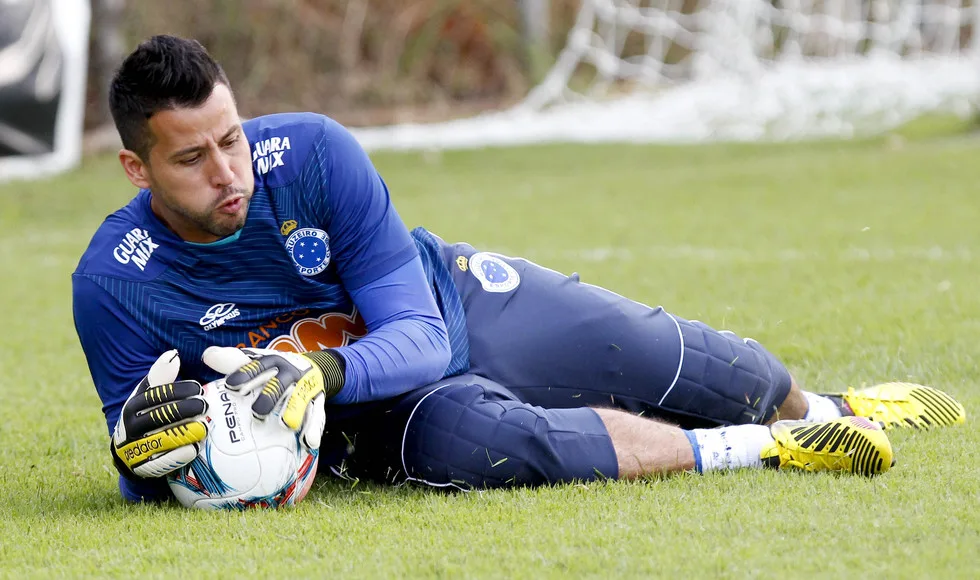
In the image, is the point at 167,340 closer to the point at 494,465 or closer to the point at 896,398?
the point at 494,465

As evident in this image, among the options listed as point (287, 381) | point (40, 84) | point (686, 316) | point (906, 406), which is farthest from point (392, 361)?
point (40, 84)

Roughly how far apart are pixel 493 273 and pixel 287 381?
103 cm

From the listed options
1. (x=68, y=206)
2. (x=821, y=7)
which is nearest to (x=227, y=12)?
(x=68, y=206)

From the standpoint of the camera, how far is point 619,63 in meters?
17.0

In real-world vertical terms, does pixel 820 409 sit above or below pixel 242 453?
below

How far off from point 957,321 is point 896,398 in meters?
1.67

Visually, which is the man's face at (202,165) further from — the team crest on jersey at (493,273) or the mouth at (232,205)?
the team crest on jersey at (493,273)

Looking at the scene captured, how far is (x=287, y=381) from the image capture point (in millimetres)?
3320

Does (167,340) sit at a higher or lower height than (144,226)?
lower

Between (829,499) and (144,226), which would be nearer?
(829,499)

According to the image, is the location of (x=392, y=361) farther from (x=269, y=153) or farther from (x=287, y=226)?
(x=269, y=153)

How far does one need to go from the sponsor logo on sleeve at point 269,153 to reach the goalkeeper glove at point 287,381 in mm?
590

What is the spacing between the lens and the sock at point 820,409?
13.9 feet

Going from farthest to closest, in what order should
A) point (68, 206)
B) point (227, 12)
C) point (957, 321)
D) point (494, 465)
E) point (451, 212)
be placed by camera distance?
1. point (227, 12)
2. point (68, 206)
3. point (451, 212)
4. point (957, 321)
5. point (494, 465)
